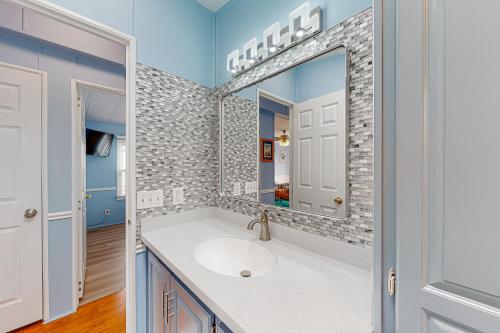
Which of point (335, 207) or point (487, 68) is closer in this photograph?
point (487, 68)

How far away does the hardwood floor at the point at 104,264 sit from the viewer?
2.20 m

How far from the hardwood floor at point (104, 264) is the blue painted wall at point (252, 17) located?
230 centimetres

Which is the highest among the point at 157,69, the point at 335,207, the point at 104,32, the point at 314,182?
the point at 104,32

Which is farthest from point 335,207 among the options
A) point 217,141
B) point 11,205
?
point 11,205

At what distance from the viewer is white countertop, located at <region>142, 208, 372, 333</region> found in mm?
610

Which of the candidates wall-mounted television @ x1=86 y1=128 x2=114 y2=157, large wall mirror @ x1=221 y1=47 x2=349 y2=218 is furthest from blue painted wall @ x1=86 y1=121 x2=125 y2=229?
large wall mirror @ x1=221 y1=47 x2=349 y2=218

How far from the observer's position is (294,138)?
126 cm

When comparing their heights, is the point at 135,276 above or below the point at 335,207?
below

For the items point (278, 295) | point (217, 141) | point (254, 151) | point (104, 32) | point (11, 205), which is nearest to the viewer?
point (278, 295)

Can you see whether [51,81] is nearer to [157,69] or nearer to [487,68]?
[157,69]

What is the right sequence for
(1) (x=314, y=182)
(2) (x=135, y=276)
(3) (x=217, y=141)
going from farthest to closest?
1. (3) (x=217, y=141)
2. (2) (x=135, y=276)
3. (1) (x=314, y=182)

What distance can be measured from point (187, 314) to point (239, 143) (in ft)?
3.54

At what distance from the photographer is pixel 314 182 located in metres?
1.16

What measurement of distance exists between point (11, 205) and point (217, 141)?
1.62 metres
